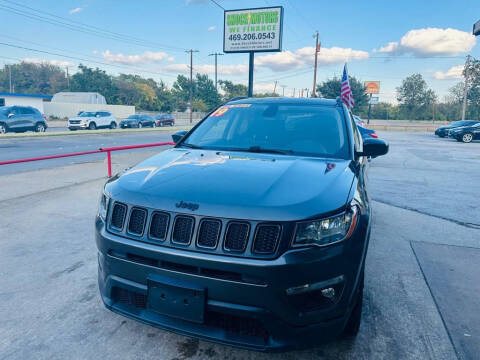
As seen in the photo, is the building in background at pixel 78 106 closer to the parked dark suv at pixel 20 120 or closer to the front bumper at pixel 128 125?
the front bumper at pixel 128 125

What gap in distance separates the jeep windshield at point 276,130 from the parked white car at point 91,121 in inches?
1171

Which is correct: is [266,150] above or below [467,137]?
above

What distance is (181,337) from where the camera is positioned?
2.53 meters

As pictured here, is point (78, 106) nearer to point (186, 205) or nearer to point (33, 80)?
point (33, 80)

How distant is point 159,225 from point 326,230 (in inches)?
37.1

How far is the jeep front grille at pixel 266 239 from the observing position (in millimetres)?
1874

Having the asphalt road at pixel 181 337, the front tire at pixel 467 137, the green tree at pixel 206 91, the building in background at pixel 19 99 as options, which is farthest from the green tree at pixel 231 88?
the asphalt road at pixel 181 337

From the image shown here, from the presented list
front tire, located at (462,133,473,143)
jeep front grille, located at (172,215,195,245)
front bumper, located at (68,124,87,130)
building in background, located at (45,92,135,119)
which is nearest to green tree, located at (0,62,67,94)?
building in background, located at (45,92,135,119)

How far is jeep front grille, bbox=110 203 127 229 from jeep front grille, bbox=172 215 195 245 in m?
0.39

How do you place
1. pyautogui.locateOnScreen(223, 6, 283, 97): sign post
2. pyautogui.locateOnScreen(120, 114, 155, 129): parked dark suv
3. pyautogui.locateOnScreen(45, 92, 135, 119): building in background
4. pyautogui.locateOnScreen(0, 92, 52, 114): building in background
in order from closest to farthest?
pyautogui.locateOnScreen(223, 6, 283, 97): sign post → pyautogui.locateOnScreen(120, 114, 155, 129): parked dark suv → pyautogui.locateOnScreen(0, 92, 52, 114): building in background → pyautogui.locateOnScreen(45, 92, 135, 119): building in background

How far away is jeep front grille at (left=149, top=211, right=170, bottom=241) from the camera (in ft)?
6.61

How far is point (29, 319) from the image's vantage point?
272cm

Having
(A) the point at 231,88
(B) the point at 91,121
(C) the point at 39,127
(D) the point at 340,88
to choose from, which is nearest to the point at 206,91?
(A) the point at 231,88

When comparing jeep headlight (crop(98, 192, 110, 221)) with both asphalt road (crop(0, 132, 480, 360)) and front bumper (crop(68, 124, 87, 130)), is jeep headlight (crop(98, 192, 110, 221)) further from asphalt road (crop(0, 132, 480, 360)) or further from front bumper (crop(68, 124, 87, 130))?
front bumper (crop(68, 124, 87, 130))
